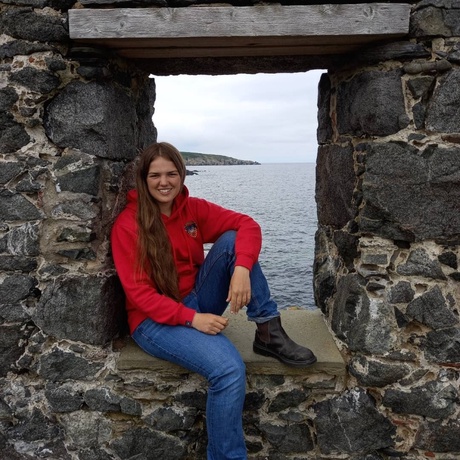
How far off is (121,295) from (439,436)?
1.88 m


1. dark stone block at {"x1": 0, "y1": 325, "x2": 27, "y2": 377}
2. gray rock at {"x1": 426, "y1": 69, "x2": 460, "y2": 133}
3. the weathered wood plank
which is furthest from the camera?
dark stone block at {"x1": 0, "y1": 325, "x2": 27, "y2": 377}

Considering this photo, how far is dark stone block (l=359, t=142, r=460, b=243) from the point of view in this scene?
8.35ft

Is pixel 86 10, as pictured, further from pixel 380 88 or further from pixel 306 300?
pixel 306 300

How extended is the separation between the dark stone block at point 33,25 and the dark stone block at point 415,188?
1.63 metres

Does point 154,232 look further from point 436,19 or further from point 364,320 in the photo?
point 436,19

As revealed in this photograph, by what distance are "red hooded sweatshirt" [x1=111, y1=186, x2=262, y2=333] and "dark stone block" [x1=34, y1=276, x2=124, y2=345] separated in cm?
15

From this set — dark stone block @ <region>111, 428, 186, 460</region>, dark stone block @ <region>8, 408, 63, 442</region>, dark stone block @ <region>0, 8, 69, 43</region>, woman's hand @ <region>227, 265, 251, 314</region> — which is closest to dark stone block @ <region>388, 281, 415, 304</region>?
woman's hand @ <region>227, 265, 251, 314</region>

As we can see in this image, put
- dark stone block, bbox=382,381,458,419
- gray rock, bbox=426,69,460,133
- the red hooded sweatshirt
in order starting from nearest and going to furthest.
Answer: gray rock, bbox=426,69,460,133 → the red hooded sweatshirt → dark stone block, bbox=382,381,458,419

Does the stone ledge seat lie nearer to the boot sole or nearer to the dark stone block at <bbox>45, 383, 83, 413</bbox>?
the boot sole

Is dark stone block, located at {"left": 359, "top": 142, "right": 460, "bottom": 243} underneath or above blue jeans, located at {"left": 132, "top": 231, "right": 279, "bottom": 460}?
above

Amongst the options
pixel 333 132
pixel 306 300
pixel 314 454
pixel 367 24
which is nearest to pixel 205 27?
pixel 367 24

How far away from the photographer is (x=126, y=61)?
2936 millimetres

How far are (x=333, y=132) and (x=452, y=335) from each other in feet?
4.35

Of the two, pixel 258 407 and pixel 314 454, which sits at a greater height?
pixel 258 407
